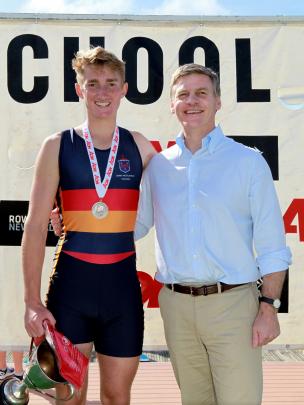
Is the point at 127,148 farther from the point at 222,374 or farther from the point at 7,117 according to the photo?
the point at 7,117

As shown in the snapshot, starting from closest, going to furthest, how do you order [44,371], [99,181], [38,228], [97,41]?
[44,371] → [38,228] → [99,181] → [97,41]

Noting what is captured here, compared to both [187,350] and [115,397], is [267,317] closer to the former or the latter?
[187,350]

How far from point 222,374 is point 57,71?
240 centimetres

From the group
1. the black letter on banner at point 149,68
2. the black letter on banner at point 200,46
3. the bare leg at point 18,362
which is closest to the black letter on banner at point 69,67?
the black letter on banner at point 149,68

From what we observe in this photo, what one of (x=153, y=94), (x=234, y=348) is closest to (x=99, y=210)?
(x=234, y=348)

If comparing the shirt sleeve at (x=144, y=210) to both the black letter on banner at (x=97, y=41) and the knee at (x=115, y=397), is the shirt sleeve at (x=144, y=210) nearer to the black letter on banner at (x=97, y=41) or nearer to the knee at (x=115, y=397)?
the knee at (x=115, y=397)

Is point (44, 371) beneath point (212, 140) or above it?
beneath

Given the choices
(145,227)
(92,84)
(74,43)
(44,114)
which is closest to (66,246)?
(145,227)

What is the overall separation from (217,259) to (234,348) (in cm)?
38

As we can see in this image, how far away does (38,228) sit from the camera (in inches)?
92.8

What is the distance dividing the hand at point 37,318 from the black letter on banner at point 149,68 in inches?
75.1

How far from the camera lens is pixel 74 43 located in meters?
3.70

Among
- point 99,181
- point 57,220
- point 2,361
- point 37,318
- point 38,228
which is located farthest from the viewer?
point 2,361

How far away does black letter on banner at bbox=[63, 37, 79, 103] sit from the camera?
370 cm
